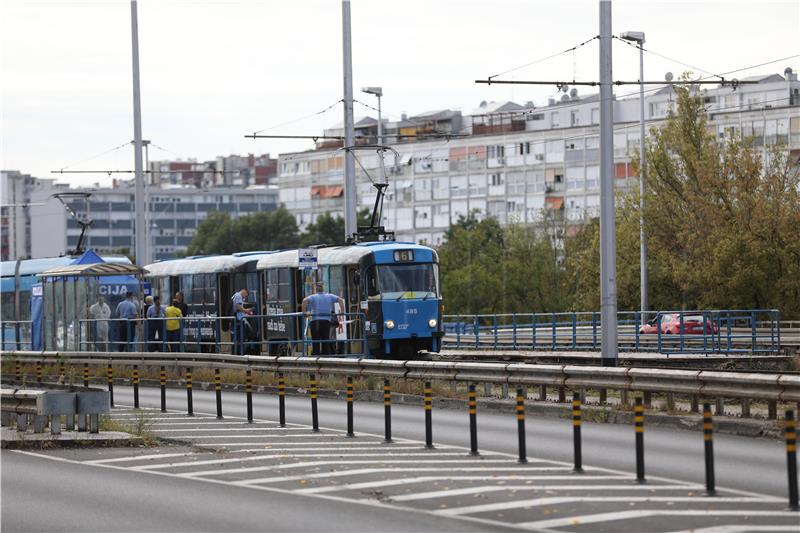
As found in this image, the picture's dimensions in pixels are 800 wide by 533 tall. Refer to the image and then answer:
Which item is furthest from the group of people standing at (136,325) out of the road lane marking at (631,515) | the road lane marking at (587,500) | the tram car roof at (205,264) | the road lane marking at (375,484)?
the road lane marking at (631,515)

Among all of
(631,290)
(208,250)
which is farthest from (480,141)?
(631,290)

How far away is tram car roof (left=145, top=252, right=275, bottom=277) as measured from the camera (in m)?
45.4

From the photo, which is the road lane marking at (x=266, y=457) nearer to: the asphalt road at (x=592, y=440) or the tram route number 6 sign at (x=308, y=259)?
the asphalt road at (x=592, y=440)

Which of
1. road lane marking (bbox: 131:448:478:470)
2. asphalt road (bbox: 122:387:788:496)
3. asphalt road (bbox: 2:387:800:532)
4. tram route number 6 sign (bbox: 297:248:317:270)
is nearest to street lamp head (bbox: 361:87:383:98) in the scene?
tram route number 6 sign (bbox: 297:248:317:270)

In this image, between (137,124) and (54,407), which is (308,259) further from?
(137,124)

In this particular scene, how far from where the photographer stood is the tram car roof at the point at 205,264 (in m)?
45.4

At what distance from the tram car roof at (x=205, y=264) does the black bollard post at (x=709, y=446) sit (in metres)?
30.8

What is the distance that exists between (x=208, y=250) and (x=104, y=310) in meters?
91.1

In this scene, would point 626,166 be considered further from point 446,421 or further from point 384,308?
point 446,421

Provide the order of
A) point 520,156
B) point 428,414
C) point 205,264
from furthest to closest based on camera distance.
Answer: point 520,156 < point 205,264 < point 428,414

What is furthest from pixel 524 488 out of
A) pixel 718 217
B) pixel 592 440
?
pixel 718 217

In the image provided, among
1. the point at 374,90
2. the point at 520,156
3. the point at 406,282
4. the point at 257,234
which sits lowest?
the point at 406,282

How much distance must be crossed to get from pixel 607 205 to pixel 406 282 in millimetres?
9493

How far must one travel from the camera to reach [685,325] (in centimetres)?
4741
